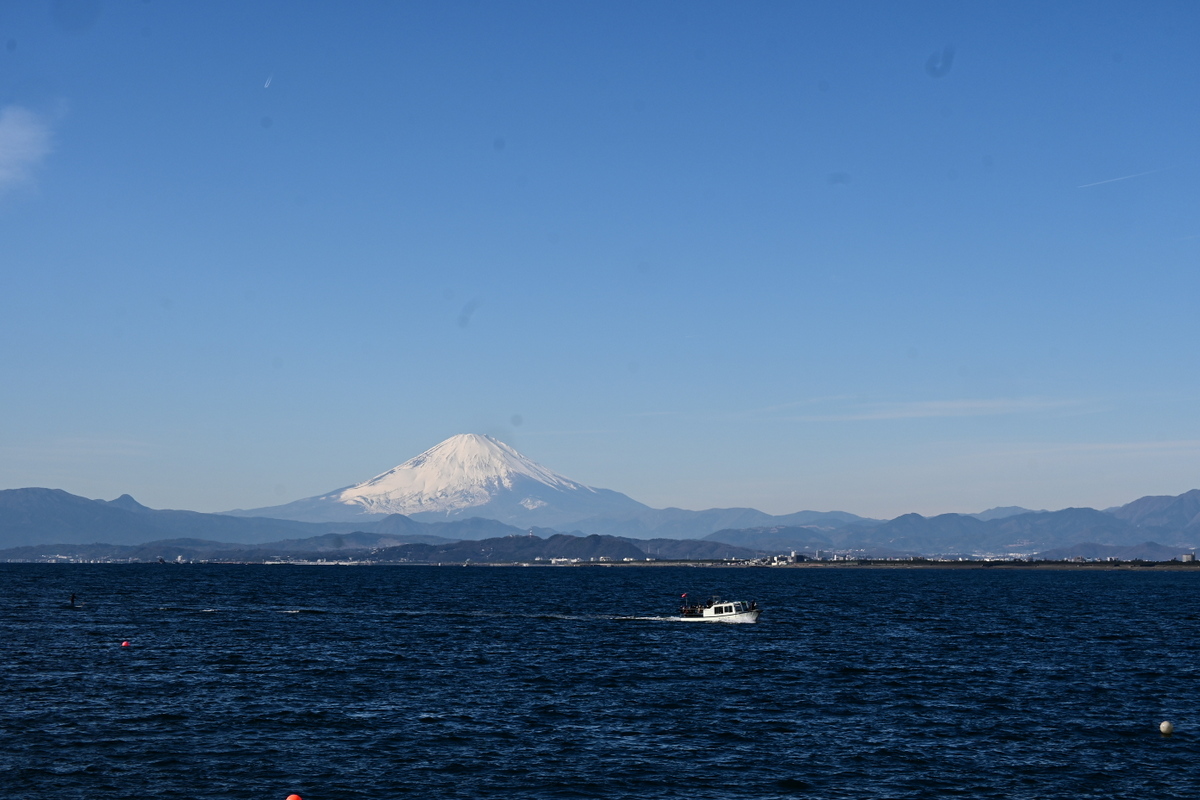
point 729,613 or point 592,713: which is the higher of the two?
point 729,613

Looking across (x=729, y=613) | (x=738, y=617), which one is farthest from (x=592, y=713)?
(x=729, y=613)

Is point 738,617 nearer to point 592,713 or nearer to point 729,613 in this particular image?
point 729,613

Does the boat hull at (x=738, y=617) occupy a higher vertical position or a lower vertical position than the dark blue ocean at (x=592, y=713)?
higher

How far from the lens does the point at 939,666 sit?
8819 cm

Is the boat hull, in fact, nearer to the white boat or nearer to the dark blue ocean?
the white boat

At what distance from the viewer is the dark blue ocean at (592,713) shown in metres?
48.1

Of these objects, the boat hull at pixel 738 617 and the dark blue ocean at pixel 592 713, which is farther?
the boat hull at pixel 738 617

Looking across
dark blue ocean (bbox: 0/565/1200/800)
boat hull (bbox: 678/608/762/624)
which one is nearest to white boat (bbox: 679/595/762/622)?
boat hull (bbox: 678/608/762/624)

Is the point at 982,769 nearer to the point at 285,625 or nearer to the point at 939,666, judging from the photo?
the point at 939,666

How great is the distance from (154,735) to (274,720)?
652cm

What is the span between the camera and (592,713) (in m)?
64.7

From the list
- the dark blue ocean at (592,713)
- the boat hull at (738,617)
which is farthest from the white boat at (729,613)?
the dark blue ocean at (592,713)

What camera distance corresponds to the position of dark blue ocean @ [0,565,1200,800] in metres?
48.1

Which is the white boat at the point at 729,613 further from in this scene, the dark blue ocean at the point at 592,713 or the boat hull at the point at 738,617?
the dark blue ocean at the point at 592,713
